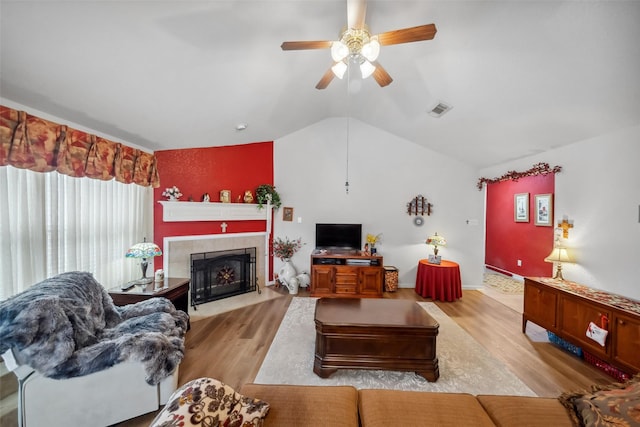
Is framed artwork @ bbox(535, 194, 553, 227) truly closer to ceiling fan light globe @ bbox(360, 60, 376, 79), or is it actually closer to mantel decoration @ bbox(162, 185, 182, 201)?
ceiling fan light globe @ bbox(360, 60, 376, 79)

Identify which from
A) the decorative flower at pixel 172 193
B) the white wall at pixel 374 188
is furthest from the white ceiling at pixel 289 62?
the white wall at pixel 374 188

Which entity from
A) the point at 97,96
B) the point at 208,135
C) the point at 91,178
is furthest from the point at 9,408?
the point at 208,135

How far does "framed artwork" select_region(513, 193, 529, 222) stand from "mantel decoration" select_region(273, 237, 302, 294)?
4652mm

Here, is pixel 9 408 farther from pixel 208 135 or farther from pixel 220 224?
pixel 208 135

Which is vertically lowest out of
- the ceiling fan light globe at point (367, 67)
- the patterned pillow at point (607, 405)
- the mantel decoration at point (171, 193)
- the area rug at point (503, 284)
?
the area rug at point (503, 284)

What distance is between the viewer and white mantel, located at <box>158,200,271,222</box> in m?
3.21

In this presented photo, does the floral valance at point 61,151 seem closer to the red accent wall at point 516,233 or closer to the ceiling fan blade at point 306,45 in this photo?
the ceiling fan blade at point 306,45

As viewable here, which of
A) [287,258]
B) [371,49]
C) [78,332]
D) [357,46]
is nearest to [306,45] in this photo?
[357,46]

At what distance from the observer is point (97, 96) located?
78.0 inches

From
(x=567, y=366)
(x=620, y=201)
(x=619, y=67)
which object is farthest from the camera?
(x=620, y=201)

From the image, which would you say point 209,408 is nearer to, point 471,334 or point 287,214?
point 471,334

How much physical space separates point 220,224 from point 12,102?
2.36 m

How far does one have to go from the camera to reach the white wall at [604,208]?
217cm

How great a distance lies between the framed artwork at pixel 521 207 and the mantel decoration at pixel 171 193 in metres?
6.47
